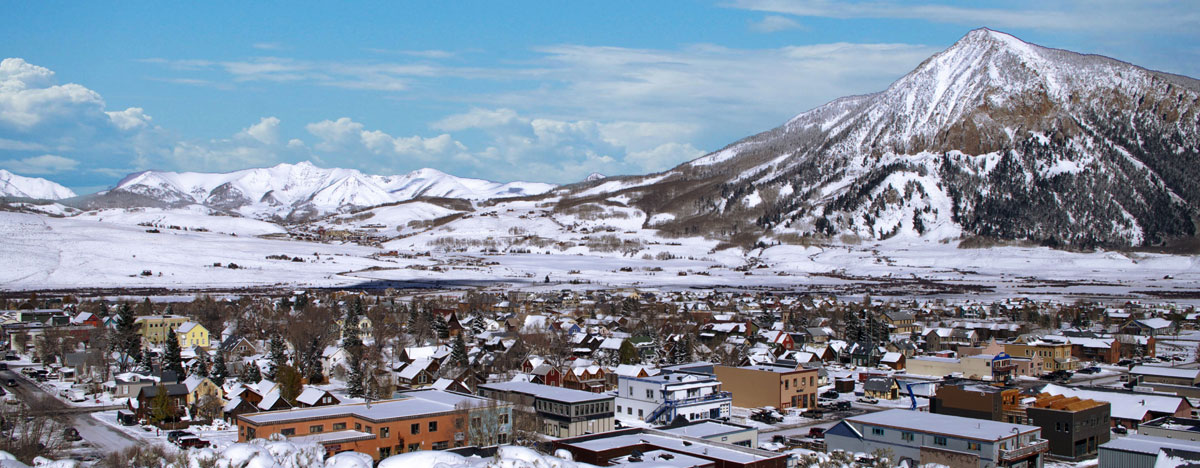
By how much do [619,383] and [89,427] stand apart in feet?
57.8

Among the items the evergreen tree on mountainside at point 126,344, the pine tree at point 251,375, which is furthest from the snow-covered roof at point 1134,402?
the evergreen tree on mountainside at point 126,344

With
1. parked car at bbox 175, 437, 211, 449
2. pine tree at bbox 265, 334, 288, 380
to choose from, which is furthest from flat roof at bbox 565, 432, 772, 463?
pine tree at bbox 265, 334, 288, 380

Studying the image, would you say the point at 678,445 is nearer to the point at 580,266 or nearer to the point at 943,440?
the point at 943,440

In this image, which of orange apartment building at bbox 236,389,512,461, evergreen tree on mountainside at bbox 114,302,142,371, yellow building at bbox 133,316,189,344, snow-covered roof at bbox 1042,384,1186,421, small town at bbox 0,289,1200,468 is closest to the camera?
orange apartment building at bbox 236,389,512,461

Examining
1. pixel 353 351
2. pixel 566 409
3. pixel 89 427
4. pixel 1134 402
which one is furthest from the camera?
pixel 353 351

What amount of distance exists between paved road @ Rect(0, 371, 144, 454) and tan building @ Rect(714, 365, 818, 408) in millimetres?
21546

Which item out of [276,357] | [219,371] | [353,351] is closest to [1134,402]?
[353,351]

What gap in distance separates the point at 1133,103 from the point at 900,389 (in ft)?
521

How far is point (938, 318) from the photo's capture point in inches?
2689

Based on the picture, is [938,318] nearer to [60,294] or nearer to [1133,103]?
[60,294]

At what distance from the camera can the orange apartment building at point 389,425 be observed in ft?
85.4

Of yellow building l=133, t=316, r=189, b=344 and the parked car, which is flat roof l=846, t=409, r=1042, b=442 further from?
yellow building l=133, t=316, r=189, b=344

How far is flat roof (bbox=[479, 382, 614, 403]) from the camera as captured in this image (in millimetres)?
30891

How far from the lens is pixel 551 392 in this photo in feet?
106
